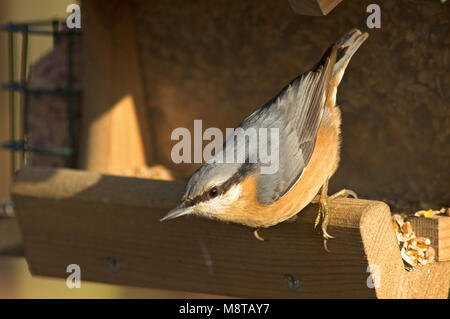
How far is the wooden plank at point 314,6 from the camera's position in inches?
105

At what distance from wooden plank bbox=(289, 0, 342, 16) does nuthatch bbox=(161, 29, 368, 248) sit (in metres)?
0.32

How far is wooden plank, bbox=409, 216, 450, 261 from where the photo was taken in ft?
9.48

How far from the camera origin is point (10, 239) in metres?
3.61

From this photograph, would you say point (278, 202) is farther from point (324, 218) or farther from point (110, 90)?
point (110, 90)

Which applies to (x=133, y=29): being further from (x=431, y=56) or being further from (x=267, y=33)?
(x=431, y=56)

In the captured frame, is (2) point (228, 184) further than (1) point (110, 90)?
No

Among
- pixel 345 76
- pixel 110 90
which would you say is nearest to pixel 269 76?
pixel 345 76

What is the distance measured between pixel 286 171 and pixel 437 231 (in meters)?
0.59

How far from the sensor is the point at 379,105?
11.2 feet

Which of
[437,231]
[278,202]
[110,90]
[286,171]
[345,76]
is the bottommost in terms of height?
[437,231]

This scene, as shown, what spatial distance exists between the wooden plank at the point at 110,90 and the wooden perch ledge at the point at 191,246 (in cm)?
76

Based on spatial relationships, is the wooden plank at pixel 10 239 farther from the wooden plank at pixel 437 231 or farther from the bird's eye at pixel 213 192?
the wooden plank at pixel 437 231

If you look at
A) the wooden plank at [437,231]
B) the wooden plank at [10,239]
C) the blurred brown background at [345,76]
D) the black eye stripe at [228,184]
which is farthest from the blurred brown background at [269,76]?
the black eye stripe at [228,184]
